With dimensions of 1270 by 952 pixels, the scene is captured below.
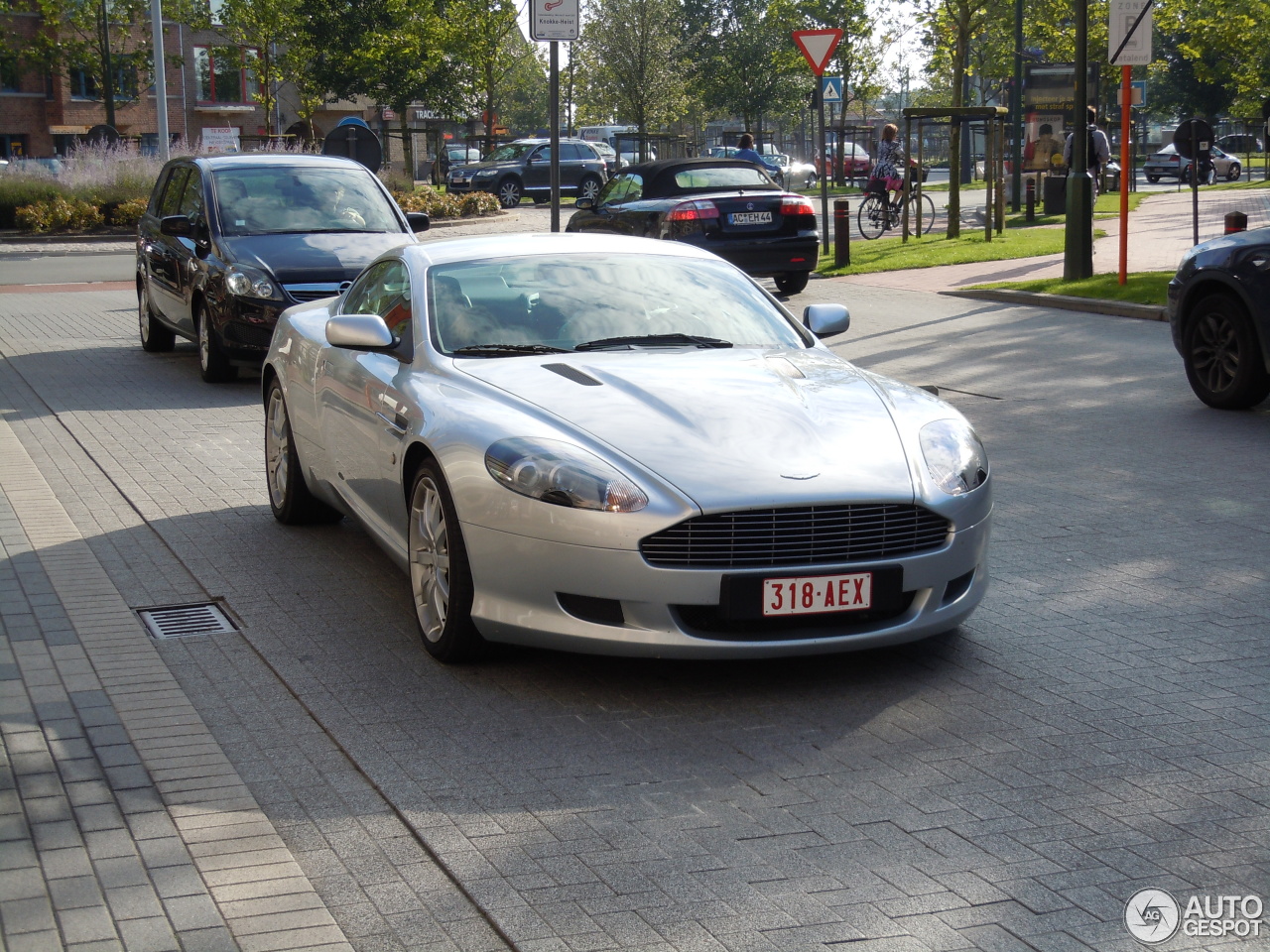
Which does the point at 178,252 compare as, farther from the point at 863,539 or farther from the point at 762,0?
the point at 762,0

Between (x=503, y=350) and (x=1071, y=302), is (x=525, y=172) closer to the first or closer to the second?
(x=1071, y=302)

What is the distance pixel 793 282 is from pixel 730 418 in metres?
14.8

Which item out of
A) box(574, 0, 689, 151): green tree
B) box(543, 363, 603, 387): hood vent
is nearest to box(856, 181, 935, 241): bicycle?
box(543, 363, 603, 387): hood vent

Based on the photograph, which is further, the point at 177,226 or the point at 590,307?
the point at 177,226

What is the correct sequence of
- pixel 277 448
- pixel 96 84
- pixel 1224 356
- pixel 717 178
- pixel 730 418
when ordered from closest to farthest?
pixel 730 418, pixel 277 448, pixel 1224 356, pixel 717 178, pixel 96 84

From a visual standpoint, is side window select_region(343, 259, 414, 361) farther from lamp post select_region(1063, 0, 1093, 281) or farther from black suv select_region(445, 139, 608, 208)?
black suv select_region(445, 139, 608, 208)

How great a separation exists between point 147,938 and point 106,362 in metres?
11.6

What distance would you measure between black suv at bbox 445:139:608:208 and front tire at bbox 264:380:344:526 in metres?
38.6

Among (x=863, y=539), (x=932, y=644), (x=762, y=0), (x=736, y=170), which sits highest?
(x=762, y=0)

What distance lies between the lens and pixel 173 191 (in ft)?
47.5

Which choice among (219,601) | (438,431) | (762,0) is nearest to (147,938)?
(438,431)

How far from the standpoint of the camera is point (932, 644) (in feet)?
18.1

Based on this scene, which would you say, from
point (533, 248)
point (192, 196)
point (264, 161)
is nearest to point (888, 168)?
point (264, 161)

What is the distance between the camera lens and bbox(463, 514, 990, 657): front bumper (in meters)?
4.77
